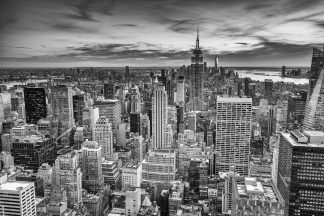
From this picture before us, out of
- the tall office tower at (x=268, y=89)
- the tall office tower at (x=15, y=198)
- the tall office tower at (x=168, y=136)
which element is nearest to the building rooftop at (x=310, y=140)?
the tall office tower at (x=268, y=89)

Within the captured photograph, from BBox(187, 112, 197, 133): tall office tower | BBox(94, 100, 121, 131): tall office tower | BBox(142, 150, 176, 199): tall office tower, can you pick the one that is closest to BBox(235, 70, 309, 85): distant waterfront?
BBox(142, 150, 176, 199): tall office tower

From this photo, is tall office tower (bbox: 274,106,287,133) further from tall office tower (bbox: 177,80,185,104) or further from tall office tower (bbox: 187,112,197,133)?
tall office tower (bbox: 177,80,185,104)

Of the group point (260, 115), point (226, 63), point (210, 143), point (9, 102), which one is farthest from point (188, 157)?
point (9, 102)

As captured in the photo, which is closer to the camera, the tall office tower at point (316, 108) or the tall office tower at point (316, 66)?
the tall office tower at point (316, 66)

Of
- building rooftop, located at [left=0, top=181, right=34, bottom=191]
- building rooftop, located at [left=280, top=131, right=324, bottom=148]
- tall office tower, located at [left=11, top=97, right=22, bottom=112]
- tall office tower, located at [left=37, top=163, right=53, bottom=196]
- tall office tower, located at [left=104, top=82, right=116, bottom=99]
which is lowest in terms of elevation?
tall office tower, located at [left=37, top=163, right=53, bottom=196]

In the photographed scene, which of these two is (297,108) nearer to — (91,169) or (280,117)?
(280,117)

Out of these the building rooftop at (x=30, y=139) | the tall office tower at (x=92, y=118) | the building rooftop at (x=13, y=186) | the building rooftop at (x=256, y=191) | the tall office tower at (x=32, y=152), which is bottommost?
the tall office tower at (x=32, y=152)

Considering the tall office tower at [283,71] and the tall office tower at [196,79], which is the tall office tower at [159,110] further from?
the tall office tower at [283,71]
